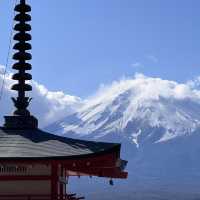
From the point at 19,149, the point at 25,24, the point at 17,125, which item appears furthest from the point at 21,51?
the point at 19,149

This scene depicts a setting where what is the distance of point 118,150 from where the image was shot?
24.7m

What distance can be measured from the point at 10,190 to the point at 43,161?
2.75 metres

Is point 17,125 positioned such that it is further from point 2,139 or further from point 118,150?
point 118,150

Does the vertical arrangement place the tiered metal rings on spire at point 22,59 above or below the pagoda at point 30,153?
above

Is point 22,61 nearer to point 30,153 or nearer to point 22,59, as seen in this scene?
point 22,59

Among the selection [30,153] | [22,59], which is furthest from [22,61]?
[30,153]

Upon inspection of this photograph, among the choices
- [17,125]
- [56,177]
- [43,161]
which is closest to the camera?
[43,161]

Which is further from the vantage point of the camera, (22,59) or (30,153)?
(22,59)

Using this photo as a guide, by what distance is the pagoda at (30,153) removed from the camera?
2377cm

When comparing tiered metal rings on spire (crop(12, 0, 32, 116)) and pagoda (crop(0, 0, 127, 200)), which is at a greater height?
tiered metal rings on spire (crop(12, 0, 32, 116))

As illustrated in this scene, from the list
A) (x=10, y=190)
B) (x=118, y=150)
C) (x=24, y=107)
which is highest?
(x=24, y=107)

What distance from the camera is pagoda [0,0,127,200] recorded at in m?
23.8

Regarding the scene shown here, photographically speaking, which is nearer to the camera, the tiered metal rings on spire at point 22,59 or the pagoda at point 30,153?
the pagoda at point 30,153

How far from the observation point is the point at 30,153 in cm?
2380
